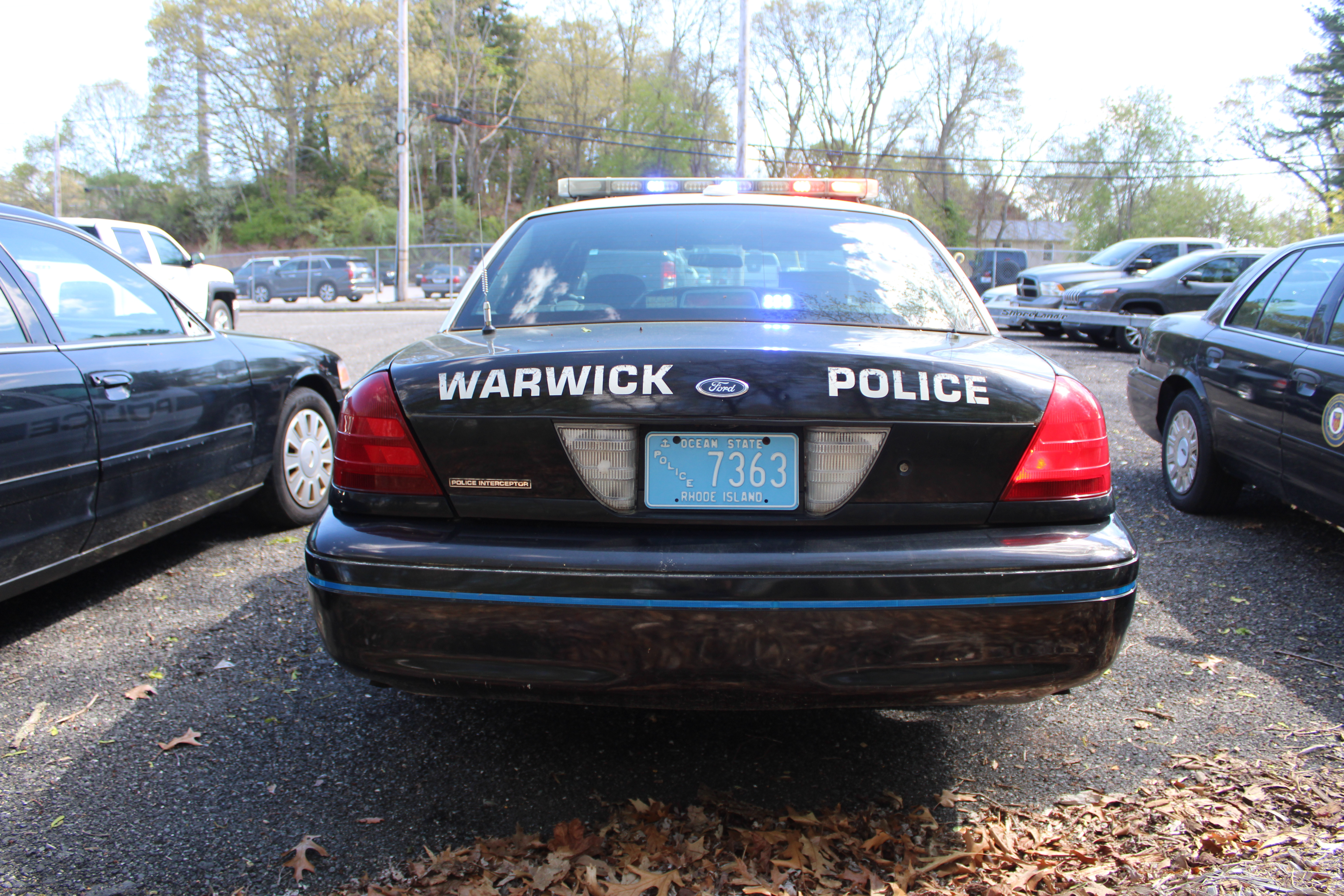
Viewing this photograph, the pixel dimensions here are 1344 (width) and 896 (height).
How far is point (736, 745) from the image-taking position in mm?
2553

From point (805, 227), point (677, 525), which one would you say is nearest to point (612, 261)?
point (805, 227)

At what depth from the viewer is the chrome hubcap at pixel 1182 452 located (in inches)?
197

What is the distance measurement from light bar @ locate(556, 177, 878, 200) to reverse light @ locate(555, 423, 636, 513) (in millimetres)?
1779

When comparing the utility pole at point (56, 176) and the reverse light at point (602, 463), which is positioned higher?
the utility pole at point (56, 176)

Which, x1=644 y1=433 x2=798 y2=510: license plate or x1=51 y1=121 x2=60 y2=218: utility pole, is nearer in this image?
x1=644 y1=433 x2=798 y2=510: license plate

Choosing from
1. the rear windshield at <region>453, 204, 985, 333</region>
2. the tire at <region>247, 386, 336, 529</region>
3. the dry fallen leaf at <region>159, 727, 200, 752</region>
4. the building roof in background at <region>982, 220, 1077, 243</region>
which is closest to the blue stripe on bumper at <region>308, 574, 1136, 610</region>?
the rear windshield at <region>453, 204, 985, 333</region>

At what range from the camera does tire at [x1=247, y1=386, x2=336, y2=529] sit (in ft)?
14.4

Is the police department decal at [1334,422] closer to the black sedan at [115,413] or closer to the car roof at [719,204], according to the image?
the car roof at [719,204]

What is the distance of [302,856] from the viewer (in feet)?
6.63

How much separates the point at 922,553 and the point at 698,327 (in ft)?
2.51

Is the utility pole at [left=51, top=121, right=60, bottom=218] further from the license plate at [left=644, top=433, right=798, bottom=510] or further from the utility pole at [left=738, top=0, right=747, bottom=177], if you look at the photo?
the license plate at [left=644, top=433, right=798, bottom=510]

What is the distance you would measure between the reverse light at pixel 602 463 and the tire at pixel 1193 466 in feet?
13.3

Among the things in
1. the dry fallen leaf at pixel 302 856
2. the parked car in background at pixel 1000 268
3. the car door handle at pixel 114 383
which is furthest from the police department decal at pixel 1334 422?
the parked car in background at pixel 1000 268

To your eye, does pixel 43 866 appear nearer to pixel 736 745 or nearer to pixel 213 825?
pixel 213 825
